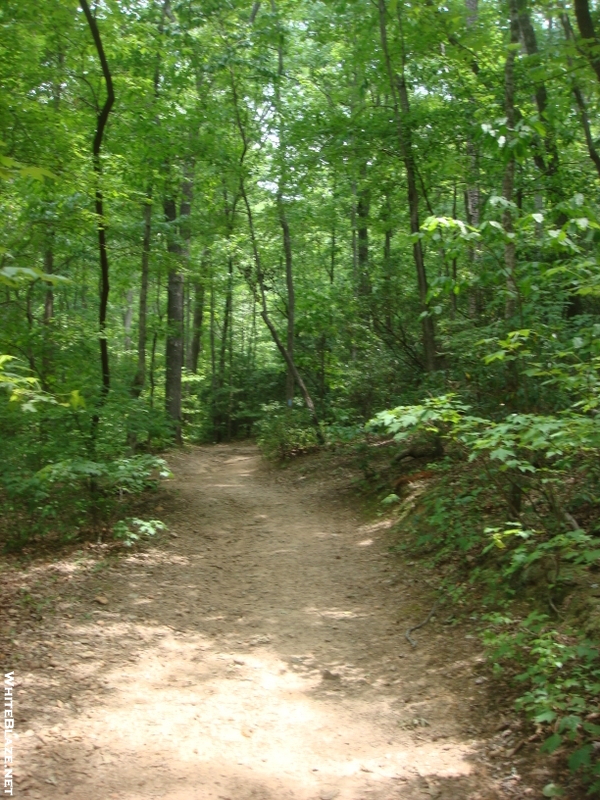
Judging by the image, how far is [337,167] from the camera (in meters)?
10.7

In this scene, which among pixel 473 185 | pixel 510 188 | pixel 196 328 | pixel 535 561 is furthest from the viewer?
pixel 196 328

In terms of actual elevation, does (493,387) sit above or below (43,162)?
below

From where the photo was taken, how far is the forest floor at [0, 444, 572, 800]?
3561 millimetres

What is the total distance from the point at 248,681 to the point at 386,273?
872cm

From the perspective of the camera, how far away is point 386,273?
38.9ft

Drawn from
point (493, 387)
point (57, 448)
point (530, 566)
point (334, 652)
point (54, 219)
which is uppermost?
point (54, 219)

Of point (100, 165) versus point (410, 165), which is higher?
point (410, 165)

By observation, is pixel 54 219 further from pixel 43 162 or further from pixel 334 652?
pixel 334 652

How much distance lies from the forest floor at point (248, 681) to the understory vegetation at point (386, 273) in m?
0.45

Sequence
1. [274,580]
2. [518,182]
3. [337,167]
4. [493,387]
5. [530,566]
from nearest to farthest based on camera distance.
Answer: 1. [530,566]
2. [274,580]
3. [493,387]
4. [518,182]
5. [337,167]

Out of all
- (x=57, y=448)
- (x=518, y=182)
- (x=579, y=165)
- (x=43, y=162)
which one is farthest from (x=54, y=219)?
(x=579, y=165)

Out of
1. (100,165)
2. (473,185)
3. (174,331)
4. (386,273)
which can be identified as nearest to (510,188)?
(473,185)

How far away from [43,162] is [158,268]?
448 centimetres

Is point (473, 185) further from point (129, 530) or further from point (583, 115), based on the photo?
point (129, 530)
